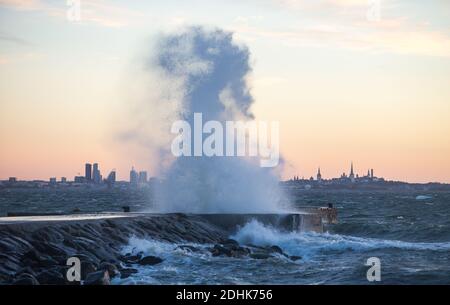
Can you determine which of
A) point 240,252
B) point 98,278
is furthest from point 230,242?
point 98,278

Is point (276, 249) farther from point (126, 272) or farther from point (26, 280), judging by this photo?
point (26, 280)

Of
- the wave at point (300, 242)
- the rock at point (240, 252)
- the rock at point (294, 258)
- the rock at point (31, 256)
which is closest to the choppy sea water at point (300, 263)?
the wave at point (300, 242)

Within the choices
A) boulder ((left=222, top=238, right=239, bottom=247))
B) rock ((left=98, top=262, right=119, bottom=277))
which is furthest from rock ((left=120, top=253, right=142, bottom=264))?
boulder ((left=222, top=238, right=239, bottom=247))

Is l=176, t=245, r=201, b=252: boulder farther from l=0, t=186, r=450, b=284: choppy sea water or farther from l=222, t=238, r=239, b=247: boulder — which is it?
l=222, t=238, r=239, b=247: boulder

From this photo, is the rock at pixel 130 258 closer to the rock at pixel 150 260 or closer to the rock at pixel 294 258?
the rock at pixel 150 260

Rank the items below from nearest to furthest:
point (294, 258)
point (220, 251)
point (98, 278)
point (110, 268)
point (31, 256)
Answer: point (98, 278) < point (31, 256) < point (110, 268) < point (220, 251) < point (294, 258)
